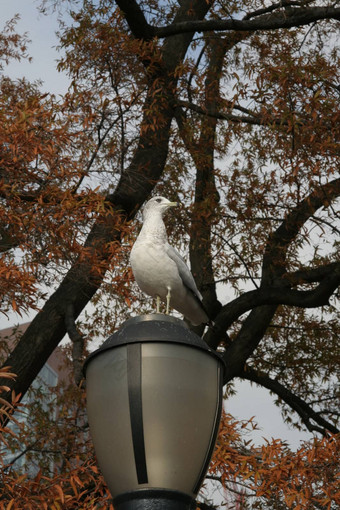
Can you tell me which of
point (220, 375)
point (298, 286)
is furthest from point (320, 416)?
point (220, 375)

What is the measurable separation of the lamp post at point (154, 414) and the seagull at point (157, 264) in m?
1.71

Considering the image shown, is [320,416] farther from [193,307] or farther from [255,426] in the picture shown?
[193,307]

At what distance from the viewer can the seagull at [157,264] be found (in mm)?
4949

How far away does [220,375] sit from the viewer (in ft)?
10.6

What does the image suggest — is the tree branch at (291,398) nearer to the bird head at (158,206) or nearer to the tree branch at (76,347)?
the tree branch at (76,347)

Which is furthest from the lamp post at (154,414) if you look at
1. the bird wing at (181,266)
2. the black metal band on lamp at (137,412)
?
the bird wing at (181,266)

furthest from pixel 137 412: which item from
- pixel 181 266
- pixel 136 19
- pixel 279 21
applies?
pixel 136 19

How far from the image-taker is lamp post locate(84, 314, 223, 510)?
9.53 ft

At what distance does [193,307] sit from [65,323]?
8.90 ft

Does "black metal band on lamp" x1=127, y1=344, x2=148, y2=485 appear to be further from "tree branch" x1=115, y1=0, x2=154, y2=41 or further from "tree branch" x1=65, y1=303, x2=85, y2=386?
"tree branch" x1=115, y1=0, x2=154, y2=41

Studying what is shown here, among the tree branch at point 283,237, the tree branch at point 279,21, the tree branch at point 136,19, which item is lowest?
the tree branch at point 283,237

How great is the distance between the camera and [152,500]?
288 cm

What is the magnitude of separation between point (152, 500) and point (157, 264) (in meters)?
2.26

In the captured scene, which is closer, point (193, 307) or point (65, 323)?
point (193, 307)
